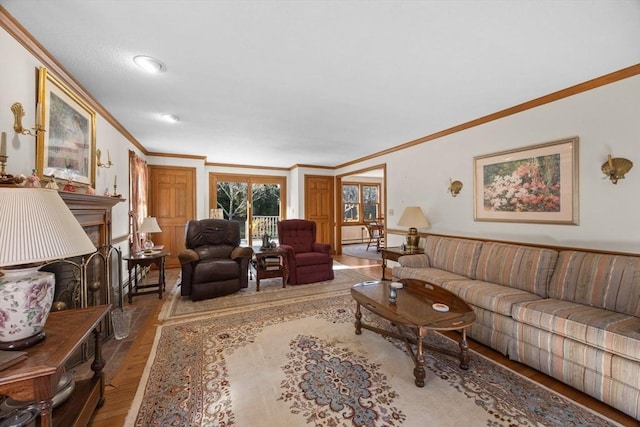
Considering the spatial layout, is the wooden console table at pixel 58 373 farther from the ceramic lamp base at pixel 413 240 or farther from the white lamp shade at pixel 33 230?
the ceramic lamp base at pixel 413 240

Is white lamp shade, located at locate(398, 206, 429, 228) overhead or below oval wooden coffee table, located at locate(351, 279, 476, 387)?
overhead

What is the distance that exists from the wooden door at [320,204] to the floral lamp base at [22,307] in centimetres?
569

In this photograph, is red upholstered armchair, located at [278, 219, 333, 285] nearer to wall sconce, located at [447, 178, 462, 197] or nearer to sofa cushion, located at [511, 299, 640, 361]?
wall sconce, located at [447, 178, 462, 197]

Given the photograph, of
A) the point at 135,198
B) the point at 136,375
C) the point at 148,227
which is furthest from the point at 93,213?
the point at 135,198

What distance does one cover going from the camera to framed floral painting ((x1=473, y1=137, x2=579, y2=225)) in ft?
8.53

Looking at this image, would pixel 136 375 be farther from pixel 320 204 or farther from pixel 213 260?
pixel 320 204

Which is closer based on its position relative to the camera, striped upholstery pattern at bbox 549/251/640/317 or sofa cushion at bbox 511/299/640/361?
sofa cushion at bbox 511/299/640/361

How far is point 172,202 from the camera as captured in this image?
5465 millimetres

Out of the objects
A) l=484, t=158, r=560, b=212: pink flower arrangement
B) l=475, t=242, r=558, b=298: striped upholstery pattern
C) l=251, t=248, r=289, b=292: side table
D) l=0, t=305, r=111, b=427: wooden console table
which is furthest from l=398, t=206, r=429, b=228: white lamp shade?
l=0, t=305, r=111, b=427: wooden console table

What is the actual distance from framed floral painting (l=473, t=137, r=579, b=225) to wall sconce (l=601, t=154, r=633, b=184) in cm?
24

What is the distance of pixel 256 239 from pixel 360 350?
18.5 feet

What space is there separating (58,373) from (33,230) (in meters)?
0.57

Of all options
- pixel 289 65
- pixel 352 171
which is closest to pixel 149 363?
pixel 289 65

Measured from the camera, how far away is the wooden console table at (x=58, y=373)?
3.09 feet
